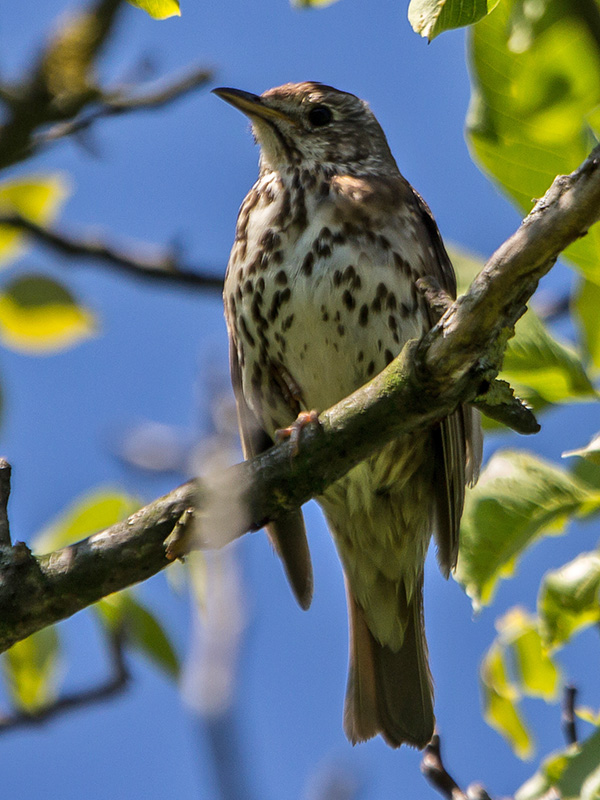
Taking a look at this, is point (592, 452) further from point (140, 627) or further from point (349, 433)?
point (140, 627)

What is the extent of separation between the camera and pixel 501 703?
337 centimetres

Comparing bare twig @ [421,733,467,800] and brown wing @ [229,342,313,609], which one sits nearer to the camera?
bare twig @ [421,733,467,800]

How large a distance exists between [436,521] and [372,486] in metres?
0.34

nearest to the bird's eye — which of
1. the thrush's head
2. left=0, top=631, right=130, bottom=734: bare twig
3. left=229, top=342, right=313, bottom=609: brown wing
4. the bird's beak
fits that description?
the thrush's head

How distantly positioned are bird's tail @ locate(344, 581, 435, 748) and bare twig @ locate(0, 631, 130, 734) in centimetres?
167

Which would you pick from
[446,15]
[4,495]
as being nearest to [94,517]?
[4,495]

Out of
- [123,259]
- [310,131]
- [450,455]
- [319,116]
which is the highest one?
[319,116]

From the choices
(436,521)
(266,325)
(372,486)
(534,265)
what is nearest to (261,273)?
(266,325)

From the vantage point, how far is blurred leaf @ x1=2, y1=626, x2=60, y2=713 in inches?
127

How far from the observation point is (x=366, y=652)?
4.67 metres

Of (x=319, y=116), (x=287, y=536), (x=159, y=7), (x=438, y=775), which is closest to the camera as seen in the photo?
(x=159, y=7)

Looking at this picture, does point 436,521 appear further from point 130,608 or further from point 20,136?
point 20,136

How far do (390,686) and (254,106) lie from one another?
2.67m

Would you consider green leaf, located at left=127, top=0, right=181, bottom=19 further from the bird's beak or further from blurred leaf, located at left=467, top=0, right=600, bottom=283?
the bird's beak
